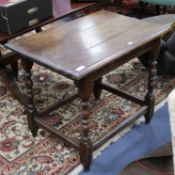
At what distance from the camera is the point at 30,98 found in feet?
5.65

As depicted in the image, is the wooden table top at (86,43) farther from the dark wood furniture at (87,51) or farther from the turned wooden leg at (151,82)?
the turned wooden leg at (151,82)

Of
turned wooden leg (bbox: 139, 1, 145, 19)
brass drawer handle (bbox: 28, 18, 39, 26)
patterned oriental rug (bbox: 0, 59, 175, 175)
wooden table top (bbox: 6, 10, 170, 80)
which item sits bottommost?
patterned oriental rug (bbox: 0, 59, 175, 175)

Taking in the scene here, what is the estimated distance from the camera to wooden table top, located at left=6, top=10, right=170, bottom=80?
1.37 metres

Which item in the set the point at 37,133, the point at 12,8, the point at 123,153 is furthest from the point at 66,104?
the point at 12,8

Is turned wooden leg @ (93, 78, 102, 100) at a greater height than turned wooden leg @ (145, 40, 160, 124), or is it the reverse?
turned wooden leg @ (145, 40, 160, 124)

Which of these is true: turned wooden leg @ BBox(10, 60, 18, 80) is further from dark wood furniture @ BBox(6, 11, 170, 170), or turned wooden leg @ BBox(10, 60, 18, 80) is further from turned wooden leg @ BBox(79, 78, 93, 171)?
turned wooden leg @ BBox(79, 78, 93, 171)

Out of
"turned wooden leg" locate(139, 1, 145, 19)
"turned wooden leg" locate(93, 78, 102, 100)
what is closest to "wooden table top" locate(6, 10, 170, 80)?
"turned wooden leg" locate(93, 78, 102, 100)

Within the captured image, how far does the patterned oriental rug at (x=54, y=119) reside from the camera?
1.69 m

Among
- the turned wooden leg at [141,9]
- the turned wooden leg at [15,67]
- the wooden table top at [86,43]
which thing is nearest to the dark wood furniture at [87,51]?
the wooden table top at [86,43]

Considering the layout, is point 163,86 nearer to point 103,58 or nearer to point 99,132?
point 99,132

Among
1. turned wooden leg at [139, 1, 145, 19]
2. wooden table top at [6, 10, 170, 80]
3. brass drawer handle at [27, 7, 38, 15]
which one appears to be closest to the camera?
wooden table top at [6, 10, 170, 80]

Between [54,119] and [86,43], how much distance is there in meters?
0.63

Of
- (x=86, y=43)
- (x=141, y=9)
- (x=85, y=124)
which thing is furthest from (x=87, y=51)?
(x=141, y=9)

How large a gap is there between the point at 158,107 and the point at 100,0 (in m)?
0.78
